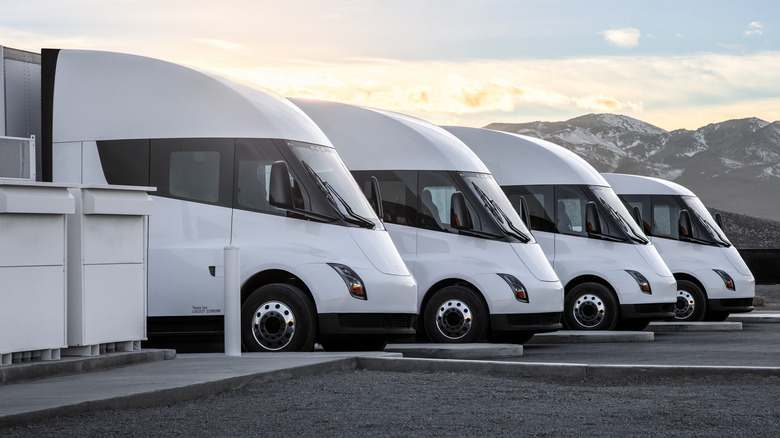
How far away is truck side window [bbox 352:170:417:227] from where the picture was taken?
15.5m

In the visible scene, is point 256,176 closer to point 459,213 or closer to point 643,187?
point 459,213

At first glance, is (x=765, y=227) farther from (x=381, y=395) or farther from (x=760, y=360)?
(x=381, y=395)

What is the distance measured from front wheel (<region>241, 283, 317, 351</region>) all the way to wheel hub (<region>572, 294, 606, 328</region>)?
6.58 meters

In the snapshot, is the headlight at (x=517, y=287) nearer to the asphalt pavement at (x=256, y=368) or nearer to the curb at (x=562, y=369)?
the asphalt pavement at (x=256, y=368)

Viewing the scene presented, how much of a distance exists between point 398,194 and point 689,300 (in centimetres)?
763

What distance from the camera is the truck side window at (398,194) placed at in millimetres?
15516

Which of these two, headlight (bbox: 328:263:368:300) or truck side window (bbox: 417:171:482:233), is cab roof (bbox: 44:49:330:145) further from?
truck side window (bbox: 417:171:482:233)

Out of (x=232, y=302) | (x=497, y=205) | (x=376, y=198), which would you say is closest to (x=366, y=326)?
(x=232, y=302)

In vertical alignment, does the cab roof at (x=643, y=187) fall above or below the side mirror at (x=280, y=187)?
above

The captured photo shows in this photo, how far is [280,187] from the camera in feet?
41.2

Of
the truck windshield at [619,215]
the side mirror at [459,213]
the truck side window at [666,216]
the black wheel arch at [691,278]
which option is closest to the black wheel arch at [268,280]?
the side mirror at [459,213]

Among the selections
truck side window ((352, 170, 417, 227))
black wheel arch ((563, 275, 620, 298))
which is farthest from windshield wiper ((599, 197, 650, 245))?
truck side window ((352, 170, 417, 227))

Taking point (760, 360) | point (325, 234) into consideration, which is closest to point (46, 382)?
point (325, 234)

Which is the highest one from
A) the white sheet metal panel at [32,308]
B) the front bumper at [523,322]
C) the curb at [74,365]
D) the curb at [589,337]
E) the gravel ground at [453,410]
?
the white sheet metal panel at [32,308]
